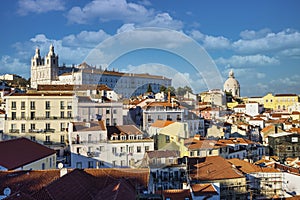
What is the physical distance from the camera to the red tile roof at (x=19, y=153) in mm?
11617

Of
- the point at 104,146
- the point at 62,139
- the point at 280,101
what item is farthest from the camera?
the point at 280,101

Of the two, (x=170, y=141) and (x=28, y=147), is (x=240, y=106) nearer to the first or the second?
(x=170, y=141)

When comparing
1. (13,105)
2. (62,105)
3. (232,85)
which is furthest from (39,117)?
(232,85)

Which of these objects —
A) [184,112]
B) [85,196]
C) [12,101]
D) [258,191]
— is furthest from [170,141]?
[12,101]

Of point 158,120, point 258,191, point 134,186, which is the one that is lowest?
point 258,191

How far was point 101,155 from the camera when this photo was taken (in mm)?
15484

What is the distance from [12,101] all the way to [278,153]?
16423 mm

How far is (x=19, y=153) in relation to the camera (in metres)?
12.7

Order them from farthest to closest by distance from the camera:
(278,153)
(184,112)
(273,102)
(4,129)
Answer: (273,102) → (278,153) → (4,129) → (184,112)

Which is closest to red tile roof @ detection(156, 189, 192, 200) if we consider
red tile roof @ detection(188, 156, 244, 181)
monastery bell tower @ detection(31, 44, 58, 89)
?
red tile roof @ detection(188, 156, 244, 181)

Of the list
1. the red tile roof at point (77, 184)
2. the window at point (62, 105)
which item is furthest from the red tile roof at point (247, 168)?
the window at point (62, 105)

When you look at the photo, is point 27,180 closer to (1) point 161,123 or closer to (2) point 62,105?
(1) point 161,123

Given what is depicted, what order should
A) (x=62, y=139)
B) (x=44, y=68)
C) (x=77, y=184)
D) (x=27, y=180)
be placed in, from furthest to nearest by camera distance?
(x=44, y=68) < (x=62, y=139) < (x=27, y=180) < (x=77, y=184)

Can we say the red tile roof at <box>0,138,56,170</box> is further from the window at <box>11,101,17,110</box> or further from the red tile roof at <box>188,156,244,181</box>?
the window at <box>11,101,17,110</box>
